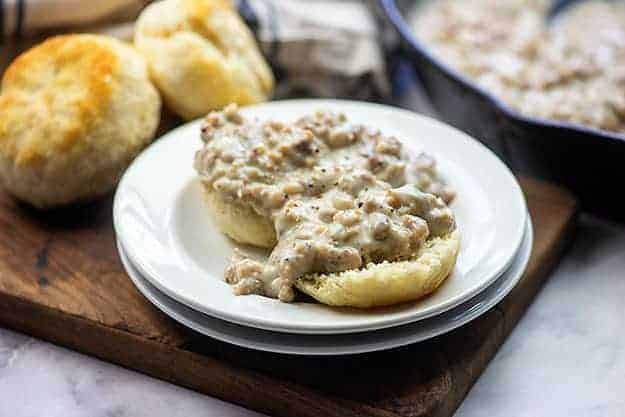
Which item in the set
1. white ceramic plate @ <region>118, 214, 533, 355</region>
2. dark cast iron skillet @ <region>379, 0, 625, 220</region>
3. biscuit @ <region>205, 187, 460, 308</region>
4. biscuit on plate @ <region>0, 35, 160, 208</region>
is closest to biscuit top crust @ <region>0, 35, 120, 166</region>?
biscuit on plate @ <region>0, 35, 160, 208</region>

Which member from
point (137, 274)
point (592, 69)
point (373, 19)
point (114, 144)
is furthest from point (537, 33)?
point (137, 274)

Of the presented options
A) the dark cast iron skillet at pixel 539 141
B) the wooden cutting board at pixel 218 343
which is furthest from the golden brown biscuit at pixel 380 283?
the dark cast iron skillet at pixel 539 141

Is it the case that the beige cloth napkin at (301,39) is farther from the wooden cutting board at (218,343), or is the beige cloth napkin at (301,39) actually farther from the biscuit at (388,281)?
the biscuit at (388,281)

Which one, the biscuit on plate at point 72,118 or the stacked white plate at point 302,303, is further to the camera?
the biscuit on plate at point 72,118

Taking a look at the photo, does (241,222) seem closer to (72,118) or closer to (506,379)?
(72,118)

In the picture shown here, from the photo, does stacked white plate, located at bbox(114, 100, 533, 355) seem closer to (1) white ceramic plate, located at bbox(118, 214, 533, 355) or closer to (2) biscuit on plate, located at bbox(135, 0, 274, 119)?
Answer: (1) white ceramic plate, located at bbox(118, 214, 533, 355)

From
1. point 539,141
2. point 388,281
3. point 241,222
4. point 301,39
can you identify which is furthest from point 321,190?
point 301,39
